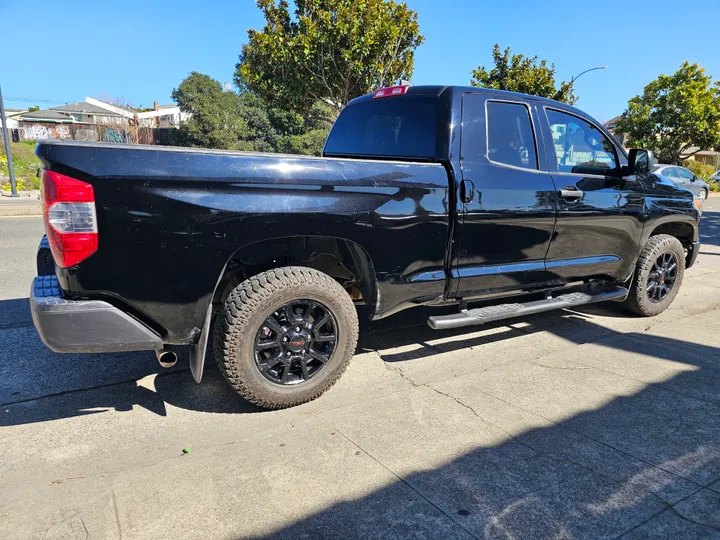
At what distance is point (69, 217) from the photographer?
8.13 ft

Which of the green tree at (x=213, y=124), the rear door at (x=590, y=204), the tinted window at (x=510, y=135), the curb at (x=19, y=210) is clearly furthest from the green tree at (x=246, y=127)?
the tinted window at (x=510, y=135)

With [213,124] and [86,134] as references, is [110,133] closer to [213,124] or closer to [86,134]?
[86,134]

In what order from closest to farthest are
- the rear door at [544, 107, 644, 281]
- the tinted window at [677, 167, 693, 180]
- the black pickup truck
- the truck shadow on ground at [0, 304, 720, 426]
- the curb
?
the black pickup truck < the truck shadow on ground at [0, 304, 720, 426] < the rear door at [544, 107, 644, 281] < the curb < the tinted window at [677, 167, 693, 180]

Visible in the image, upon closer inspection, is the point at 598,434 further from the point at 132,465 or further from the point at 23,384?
the point at 23,384

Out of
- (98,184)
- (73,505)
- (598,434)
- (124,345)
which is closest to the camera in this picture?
(73,505)

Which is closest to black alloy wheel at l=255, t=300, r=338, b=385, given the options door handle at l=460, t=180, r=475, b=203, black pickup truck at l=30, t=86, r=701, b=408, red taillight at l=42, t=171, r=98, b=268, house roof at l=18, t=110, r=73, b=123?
black pickup truck at l=30, t=86, r=701, b=408

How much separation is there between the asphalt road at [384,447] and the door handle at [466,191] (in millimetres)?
1309

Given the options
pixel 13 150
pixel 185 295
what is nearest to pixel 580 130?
pixel 185 295

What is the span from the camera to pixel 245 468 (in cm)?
260

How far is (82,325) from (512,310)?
300 cm

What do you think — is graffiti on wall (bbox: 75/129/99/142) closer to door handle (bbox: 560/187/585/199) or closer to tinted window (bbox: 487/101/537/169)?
tinted window (bbox: 487/101/537/169)

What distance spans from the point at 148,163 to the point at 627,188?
412 cm

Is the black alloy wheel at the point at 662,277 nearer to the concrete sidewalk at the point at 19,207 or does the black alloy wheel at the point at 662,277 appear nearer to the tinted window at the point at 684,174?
the concrete sidewalk at the point at 19,207

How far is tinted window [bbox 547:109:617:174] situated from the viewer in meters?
4.36
